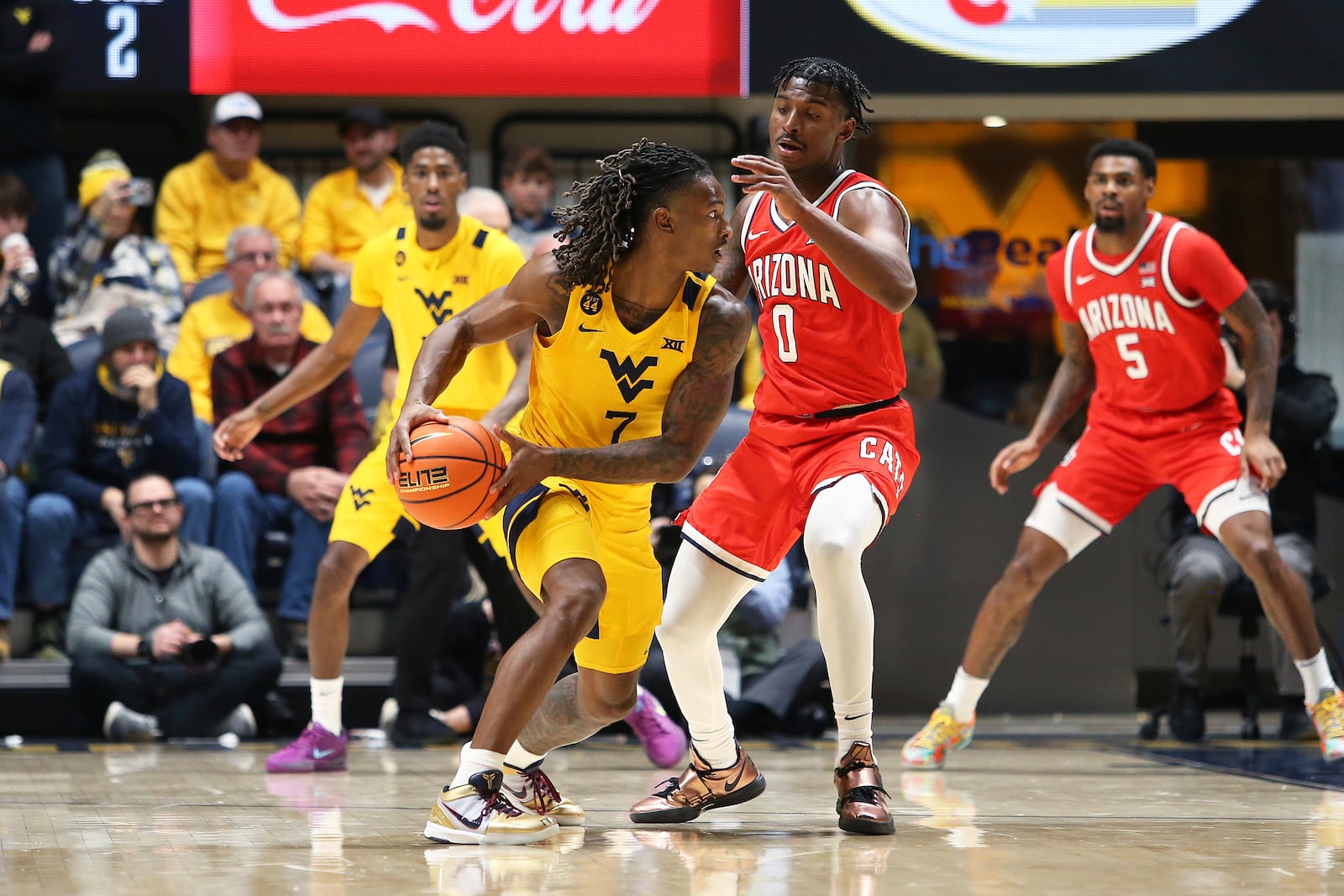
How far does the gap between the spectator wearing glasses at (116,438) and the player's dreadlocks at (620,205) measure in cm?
363

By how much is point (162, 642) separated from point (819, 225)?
381 centimetres

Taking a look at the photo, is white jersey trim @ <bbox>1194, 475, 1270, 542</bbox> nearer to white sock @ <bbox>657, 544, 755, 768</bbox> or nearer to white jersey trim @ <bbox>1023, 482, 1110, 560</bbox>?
white jersey trim @ <bbox>1023, 482, 1110, 560</bbox>

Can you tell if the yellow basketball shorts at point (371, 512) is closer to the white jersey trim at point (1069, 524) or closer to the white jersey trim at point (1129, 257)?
the white jersey trim at point (1069, 524)

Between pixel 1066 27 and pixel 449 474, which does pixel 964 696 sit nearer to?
pixel 449 474

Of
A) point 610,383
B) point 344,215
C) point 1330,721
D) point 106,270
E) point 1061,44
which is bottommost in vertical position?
point 1330,721

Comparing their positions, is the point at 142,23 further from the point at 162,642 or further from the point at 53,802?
the point at 53,802

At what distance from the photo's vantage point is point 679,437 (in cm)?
418

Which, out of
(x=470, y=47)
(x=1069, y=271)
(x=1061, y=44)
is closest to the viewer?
(x=1069, y=271)

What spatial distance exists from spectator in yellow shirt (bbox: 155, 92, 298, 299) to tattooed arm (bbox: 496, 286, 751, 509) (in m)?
4.90

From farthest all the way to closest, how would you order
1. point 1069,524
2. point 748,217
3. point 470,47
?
point 470,47 → point 1069,524 → point 748,217

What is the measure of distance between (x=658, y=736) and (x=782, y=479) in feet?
5.74

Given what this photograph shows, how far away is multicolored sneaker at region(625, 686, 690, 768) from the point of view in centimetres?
588

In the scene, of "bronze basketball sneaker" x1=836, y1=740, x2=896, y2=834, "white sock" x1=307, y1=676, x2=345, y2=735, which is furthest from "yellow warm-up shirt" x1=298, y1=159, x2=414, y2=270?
"bronze basketball sneaker" x1=836, y1=740, x2=896, y2=834

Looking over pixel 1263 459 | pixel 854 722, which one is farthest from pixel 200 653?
pixel 1263 459
